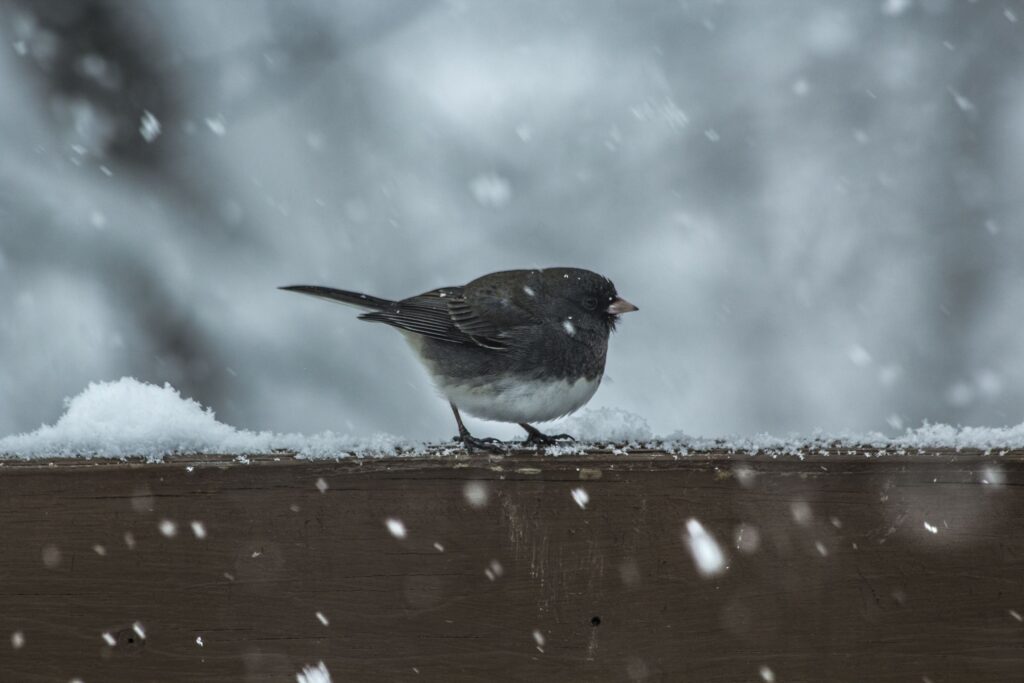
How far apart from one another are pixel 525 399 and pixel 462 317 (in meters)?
0.35

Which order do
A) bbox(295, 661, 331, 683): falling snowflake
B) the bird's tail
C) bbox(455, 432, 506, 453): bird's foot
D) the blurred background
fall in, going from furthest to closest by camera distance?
the blurred background, the bird's tail, bbox(455, 432, 506, 453): bird's foot, bbox(295, 661, 331, 683): falling snowflake

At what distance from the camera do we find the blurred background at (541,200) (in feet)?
13.3

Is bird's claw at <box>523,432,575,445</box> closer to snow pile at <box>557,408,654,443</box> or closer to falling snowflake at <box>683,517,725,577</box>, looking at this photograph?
snow pile at <box>557,408,654,443</box>

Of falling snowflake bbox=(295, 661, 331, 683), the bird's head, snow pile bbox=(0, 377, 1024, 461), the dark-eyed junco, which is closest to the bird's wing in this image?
the dark-eyed junco

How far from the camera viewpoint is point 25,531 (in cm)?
150

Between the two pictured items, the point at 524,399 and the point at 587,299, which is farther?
the point at 587,299

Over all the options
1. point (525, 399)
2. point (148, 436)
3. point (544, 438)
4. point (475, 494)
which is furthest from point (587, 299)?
point (148, 436)

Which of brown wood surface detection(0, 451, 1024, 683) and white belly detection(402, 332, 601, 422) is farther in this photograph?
white belly detection(402, 332, 601, 422)

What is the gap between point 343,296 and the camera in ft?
8.33

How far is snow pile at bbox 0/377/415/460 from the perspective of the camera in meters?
1.62

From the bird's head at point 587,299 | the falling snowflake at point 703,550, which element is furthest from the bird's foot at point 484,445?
the bird's head at point 587,299

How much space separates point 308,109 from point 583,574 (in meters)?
3.43

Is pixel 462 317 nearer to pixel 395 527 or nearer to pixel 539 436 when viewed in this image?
pixel 539 436

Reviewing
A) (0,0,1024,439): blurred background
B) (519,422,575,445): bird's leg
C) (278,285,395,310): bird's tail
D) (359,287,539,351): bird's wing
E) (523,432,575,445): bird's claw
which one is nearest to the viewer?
(523,432,575,445): bird's claw
